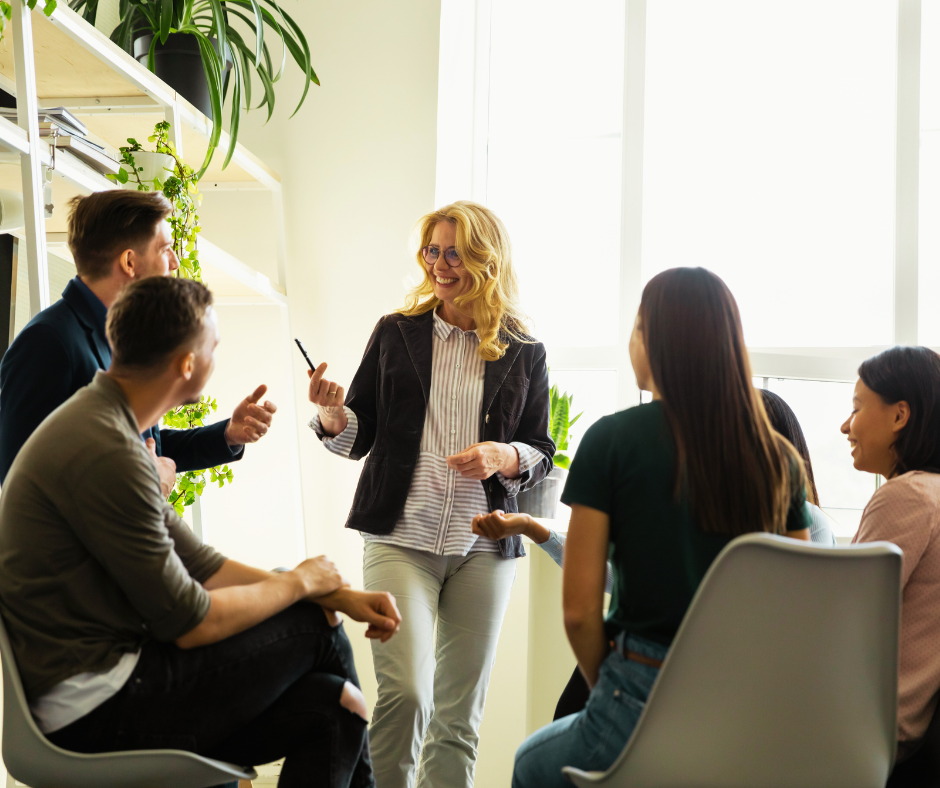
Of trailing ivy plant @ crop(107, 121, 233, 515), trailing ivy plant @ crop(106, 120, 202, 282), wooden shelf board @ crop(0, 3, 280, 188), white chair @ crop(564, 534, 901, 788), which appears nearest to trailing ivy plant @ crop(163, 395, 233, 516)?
trailing ivy plant @ crop(107, 121, 233, 515)

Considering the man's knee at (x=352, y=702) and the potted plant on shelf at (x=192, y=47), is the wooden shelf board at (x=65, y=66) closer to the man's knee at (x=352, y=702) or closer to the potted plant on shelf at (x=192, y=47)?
the potted plant on shelf at (x=192, y=47)

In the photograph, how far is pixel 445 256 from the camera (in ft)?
7.08

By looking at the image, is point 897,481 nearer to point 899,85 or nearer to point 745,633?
point 745,633

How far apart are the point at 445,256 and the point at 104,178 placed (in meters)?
0.91

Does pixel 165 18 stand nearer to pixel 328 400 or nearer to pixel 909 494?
pixel 328 400

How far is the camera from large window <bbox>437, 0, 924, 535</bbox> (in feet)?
10.1

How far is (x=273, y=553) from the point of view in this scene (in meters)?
3.20

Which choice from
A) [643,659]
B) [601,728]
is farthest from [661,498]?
[601,728]

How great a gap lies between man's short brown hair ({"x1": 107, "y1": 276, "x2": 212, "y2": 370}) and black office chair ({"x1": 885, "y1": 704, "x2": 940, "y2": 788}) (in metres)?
1.35

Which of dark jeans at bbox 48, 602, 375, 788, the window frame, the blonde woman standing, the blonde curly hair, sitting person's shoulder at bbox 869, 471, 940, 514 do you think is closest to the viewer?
dark jeans at bbox 48, 602, 375, 788

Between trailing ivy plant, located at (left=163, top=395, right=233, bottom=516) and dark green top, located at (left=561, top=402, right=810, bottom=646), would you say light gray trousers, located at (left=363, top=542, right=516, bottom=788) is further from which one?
dark green top, located at (left=561, top=402, right=810, bottom=646)

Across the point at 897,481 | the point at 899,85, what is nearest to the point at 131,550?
the point at 897,481

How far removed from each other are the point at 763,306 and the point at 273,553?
209cm

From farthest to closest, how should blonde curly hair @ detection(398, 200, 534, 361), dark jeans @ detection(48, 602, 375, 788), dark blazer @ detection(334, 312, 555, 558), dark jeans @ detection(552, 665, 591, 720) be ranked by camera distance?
blonde curly hair @ detection(398, 200, 534, 361), dark blazer @ detection(334, 312, 555, 558), dark jeans @ detection(552, 665, 591, 720), dark jeans @ detection(48, 602, 375, 788)
